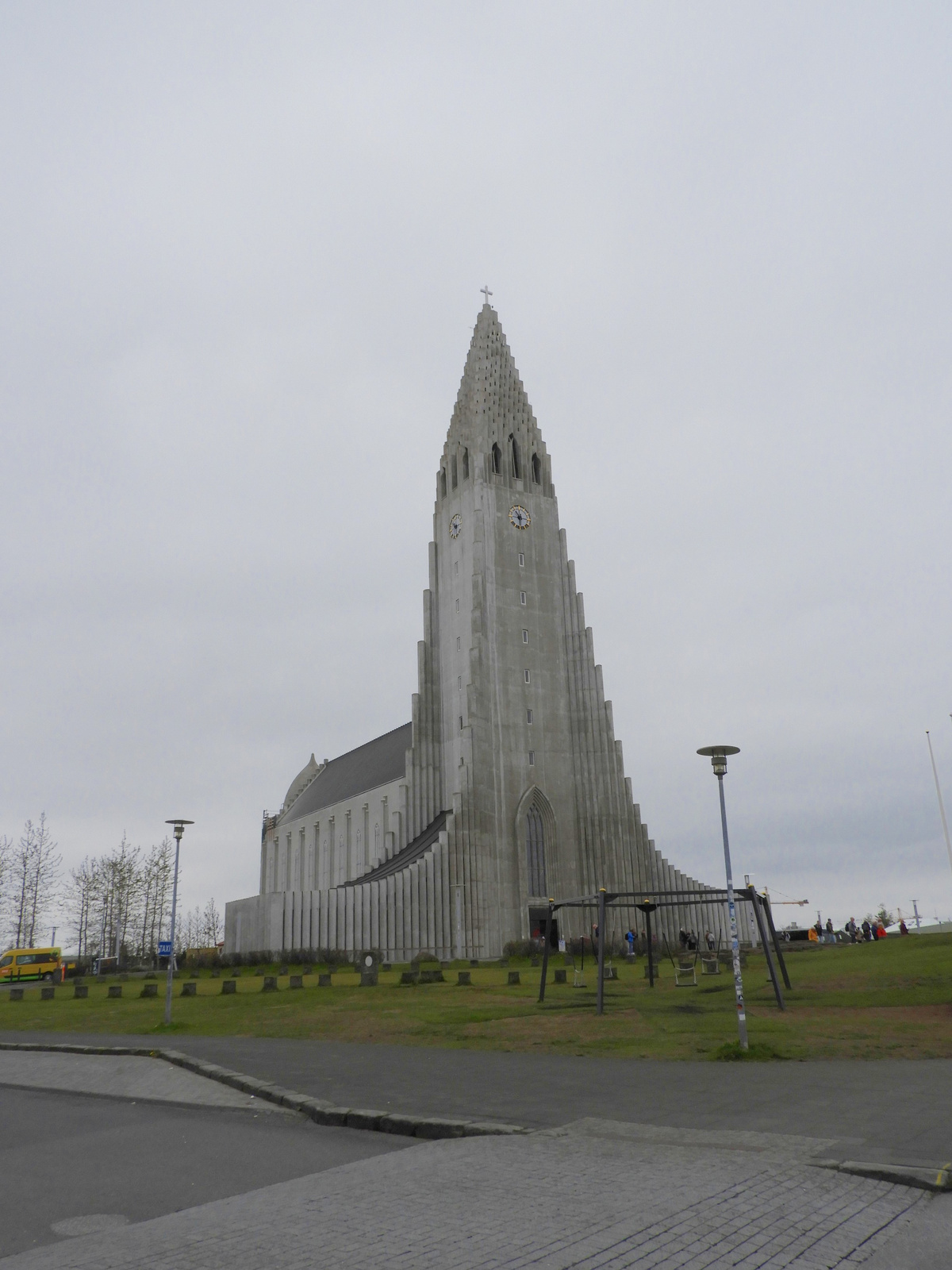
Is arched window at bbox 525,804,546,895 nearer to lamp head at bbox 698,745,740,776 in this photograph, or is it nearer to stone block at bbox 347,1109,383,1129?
lamp head at bbox 698,745,740,776

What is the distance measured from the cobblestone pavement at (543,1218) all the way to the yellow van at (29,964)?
183 ft

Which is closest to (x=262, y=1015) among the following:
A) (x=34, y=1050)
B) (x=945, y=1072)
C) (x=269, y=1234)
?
(x=34, y=1050)

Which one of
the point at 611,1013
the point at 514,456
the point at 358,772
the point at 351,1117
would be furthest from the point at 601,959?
the point at 358,772

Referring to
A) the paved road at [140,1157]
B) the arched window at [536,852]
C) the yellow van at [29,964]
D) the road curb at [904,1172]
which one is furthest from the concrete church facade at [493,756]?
the road curb at [904,1172]

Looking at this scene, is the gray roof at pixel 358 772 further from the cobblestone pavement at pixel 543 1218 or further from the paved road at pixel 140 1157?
the cobblestone pavement at pixel 543 1218

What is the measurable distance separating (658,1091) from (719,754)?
5.87 metres

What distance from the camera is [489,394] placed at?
72938 millimetres

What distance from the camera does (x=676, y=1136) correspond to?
897 centimetres

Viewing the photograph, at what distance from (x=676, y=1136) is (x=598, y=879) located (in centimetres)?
5698

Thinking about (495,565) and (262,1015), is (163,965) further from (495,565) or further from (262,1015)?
(262,1015)

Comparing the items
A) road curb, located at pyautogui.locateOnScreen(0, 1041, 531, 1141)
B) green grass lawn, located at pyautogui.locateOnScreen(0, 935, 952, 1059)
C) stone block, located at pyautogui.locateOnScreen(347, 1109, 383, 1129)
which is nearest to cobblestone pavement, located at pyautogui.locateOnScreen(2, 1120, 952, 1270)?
road curb, located at pyautogui.locateOnScreen(0, 1041, 531, 1141)

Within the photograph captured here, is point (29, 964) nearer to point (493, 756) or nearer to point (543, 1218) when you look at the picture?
point (493, 756)

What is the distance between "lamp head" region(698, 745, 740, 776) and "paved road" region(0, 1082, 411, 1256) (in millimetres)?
8188

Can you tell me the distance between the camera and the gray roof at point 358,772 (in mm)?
81812
